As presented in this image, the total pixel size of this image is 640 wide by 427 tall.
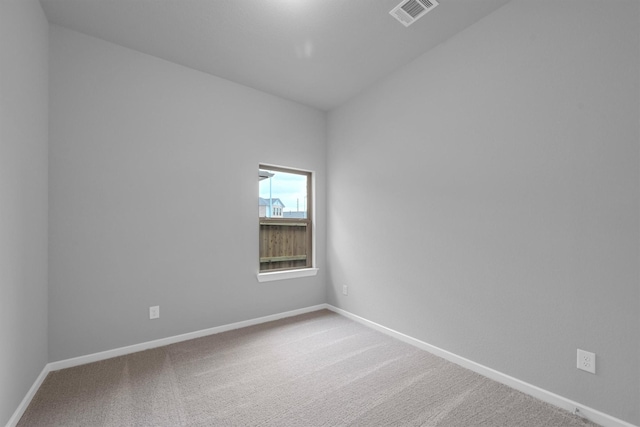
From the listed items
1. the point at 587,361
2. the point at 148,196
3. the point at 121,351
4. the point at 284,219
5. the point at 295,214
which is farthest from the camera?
the point at 295,214

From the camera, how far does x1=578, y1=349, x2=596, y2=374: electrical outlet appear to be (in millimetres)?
1762

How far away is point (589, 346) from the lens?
5.85ft

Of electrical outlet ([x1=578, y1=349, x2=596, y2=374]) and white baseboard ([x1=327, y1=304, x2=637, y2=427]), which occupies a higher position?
electrical outlet ([x1=578, y1=349, x2=596, y2=374])

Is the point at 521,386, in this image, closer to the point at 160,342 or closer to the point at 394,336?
the point at 394,336

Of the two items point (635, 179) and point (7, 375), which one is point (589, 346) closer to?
point (635, 179)

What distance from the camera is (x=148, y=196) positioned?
9.00 feet

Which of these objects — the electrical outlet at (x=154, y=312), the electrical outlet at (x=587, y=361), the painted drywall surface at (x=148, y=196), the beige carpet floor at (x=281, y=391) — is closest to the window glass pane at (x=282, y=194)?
the painted drywall surface at (x=148, y=196)

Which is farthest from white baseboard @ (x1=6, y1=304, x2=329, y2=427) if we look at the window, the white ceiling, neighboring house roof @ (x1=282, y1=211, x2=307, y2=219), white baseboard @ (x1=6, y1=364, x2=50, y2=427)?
the white ceiling

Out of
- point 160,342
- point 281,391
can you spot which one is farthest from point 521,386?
point 160,342

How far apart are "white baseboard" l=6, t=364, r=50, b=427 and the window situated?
1988 millimetres

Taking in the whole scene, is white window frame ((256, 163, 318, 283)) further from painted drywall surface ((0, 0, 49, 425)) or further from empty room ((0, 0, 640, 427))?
painted drywall surface ((0, 0, 49, 425))

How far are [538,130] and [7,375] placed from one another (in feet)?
11.6

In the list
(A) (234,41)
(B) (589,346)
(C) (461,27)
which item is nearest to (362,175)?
(C) (461,27)

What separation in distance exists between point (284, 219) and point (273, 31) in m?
2.07
